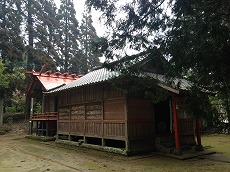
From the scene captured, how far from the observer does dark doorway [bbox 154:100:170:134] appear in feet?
43.5

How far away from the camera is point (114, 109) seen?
1202cm

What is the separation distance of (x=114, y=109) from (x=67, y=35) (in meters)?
31.7

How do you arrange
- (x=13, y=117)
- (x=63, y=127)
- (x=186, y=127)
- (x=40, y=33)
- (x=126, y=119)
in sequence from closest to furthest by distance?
1. (x=126, y=119)
2. (x=186, y=127)
3. (x=63, y=127)
4. (x=13, y=117)
5. (x=40, y=33)

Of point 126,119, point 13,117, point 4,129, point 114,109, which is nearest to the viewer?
point 126,119

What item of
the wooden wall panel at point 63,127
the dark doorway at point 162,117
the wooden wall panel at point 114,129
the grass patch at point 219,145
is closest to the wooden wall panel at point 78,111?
the wooden wall panel at point 63,127

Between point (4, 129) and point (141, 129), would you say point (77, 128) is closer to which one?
point (141, 129)

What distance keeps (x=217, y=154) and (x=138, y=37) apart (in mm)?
7686

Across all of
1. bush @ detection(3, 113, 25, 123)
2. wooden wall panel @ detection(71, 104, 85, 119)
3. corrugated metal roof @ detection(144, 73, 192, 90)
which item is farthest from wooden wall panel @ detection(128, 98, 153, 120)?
bush @ detection(3, 113, 25, 123)

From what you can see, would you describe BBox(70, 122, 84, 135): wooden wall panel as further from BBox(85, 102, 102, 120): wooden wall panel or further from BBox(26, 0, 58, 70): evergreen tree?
BBox(26, 0, 58, 70): evergreen tree

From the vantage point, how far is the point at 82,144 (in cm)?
1431

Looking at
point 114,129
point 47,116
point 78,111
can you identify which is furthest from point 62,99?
point 114,129

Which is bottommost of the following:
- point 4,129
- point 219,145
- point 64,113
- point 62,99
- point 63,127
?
point 219,145

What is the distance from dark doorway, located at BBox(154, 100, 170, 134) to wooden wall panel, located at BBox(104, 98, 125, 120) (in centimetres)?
268

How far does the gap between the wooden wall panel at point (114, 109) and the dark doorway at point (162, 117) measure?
2.68 m
